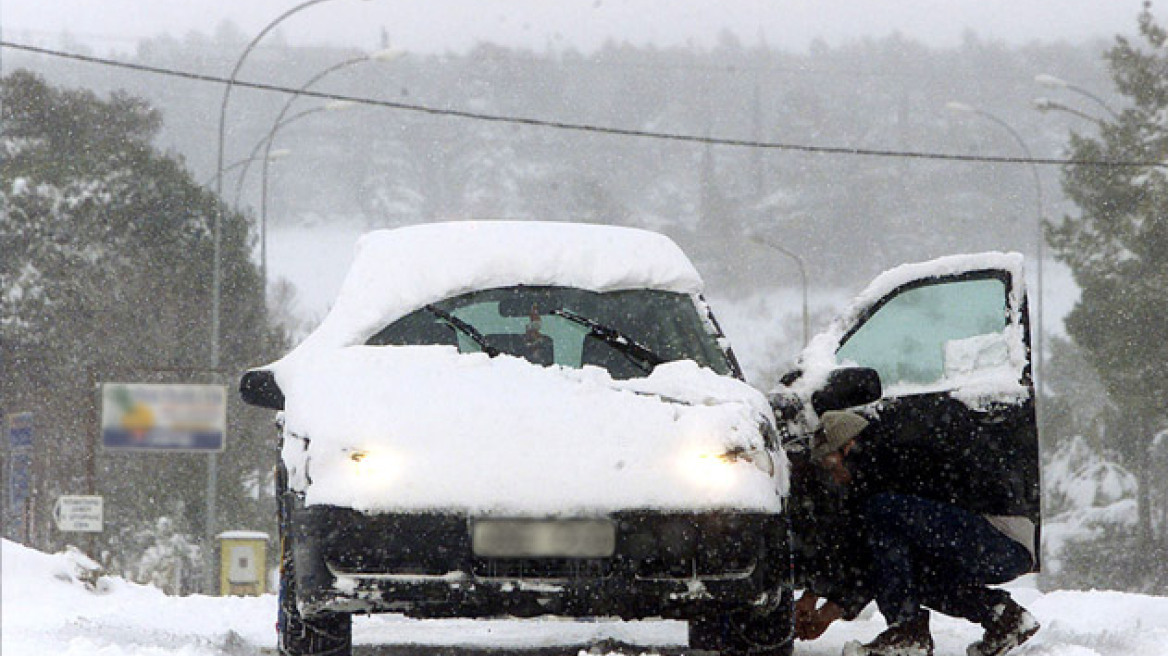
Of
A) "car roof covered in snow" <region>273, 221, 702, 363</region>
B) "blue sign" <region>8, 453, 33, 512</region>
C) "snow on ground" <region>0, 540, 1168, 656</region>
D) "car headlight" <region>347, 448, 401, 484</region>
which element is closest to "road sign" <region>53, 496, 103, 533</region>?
"blue sign" <region>8, 453, 33, 512</region>

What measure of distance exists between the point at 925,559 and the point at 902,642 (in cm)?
34

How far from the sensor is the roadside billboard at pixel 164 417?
82.5 ft

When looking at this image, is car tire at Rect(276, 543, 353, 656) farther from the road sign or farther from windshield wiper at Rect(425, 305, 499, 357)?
the road sign

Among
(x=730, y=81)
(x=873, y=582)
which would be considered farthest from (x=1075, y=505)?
(x=730, y=81)

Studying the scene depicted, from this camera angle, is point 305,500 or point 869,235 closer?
point 305,500

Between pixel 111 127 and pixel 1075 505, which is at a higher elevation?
pixel 111 127

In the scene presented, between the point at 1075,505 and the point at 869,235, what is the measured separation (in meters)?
106

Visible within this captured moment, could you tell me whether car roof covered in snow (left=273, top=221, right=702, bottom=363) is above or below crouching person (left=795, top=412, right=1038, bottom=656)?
above

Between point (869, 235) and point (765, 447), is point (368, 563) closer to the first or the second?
point (765, 447)

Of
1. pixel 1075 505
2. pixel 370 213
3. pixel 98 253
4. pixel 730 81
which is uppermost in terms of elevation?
pixel 730 81

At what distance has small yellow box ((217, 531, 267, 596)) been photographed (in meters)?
20.0

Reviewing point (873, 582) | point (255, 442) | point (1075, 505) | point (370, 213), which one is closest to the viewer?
point (873, 582)

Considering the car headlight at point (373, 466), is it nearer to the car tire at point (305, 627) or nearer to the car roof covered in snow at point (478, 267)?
the car tire at point (305, 627)

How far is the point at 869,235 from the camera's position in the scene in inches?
5891
